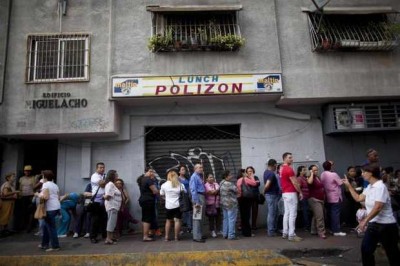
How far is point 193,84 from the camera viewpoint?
9750 millimetres

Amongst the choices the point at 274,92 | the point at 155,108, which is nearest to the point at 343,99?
the point at 274,92

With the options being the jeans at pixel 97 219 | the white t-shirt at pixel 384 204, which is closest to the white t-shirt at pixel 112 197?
the jeans at pixel 97 219

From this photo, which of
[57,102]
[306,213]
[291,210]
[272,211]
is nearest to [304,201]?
[306,213]

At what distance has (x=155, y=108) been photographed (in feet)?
34.8

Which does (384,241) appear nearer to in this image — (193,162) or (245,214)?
(245,214)

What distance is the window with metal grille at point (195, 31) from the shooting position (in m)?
9.93

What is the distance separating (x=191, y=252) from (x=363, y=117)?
6.51 metres

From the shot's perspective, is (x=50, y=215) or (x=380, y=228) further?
(x=50, y=215)

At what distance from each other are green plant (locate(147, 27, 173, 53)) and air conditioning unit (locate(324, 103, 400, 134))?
5.04 metres

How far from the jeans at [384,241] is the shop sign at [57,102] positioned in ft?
24.9

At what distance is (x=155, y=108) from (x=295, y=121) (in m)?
4.27

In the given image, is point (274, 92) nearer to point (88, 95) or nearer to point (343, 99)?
point (343, 99)

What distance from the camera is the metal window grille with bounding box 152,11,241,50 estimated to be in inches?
397

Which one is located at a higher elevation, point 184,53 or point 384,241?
point 184,53
